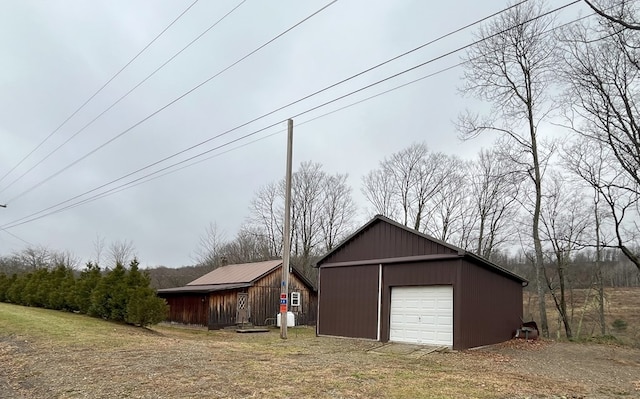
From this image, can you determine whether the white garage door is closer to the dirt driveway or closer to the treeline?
the dirt driveway

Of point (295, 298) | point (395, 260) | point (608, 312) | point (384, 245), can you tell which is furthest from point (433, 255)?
point (608, 312)

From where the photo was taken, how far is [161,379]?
8117 millimetres

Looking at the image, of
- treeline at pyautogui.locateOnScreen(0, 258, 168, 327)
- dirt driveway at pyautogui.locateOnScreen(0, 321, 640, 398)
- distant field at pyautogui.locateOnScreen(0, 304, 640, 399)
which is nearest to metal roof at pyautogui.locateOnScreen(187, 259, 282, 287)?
treeline at pyautogui.locateOnScreen(0, 258, 168, 327)

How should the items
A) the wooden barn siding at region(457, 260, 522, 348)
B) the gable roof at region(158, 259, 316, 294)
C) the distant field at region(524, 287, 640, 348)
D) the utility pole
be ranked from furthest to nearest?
the gable roof at region(158, 259, 316, 294) < the distant field at region(524, 287, 640, 348) < the utility pole < the wooden barn siding at region(457, 260, 522, 348)

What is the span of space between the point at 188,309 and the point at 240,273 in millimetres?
4027

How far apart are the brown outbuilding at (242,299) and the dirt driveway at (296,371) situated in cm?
1202

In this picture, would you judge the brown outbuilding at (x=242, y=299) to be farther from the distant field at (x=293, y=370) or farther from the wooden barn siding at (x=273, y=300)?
the distant field at (x=293, y=370)

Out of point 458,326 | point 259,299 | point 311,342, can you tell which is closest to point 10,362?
point 311,342

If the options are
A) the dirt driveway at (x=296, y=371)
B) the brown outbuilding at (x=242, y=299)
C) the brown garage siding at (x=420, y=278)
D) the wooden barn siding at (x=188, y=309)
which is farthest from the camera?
the wooden barn siding at (x=188, y=309)

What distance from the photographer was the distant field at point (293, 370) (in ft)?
24.4

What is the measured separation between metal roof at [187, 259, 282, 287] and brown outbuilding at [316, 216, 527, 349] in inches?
399

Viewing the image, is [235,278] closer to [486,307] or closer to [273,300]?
[273,300]

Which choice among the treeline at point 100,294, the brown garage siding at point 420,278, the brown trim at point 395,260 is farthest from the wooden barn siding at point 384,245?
the treeline at point 100,294

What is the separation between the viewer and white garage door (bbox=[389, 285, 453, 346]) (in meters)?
14.0
